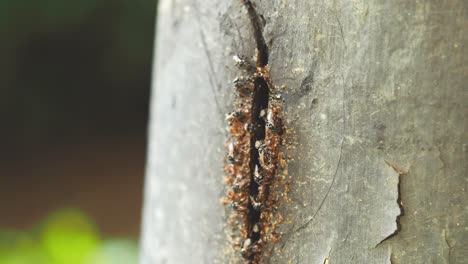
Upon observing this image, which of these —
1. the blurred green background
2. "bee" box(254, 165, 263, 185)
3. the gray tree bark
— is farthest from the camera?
the blurred green background

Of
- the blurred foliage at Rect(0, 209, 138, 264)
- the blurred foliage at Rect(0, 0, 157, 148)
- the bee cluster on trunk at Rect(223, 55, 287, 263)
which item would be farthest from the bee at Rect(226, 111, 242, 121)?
the blurred foliage at Rect(0, 0, 157, 148)

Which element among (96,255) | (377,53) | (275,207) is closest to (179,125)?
(275,207)

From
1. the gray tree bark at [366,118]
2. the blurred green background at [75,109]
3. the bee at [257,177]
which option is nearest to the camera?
the gray tree bark at [366,118]

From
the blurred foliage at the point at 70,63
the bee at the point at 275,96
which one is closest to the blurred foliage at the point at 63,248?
the blurred foliage at the point at 70,63

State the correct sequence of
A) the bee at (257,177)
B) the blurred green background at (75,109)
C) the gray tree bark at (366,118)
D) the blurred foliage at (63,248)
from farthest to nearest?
the blurred green background at (75,109)
the blurred foliage at (63,248)
the bee at (257,177)
the gray tree bark at (366,118)

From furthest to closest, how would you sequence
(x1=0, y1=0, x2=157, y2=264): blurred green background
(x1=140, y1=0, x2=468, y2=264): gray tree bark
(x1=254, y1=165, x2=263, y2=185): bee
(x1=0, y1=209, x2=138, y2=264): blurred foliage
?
(x1=0, y1=0, x2=157, y2=264): blurred green background
(x1=0, y1=209, x2=138, y2=264): blurred foliage
(x1=254, y1=165, x2=263, y2=185): bee
(x1=140, y1=0, x2=468, y2=264): gray tree bark

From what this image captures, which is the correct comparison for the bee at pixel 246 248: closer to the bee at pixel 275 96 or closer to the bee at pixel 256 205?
the bee at pixel 256 205

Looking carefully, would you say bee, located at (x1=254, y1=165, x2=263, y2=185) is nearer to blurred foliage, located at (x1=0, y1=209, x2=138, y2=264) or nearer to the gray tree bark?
the gray tree bark
